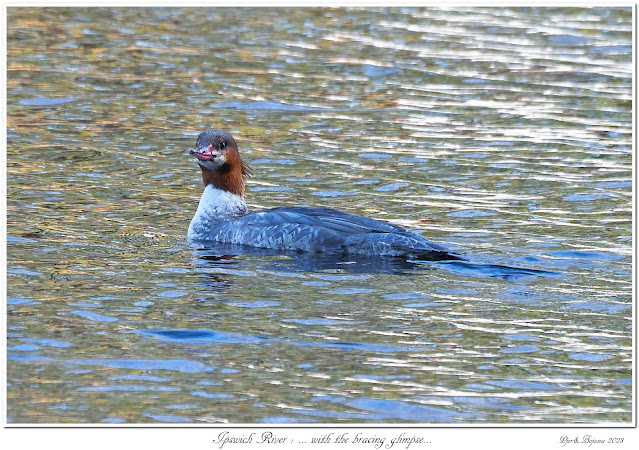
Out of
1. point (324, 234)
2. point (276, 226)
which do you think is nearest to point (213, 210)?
point (276, 226)

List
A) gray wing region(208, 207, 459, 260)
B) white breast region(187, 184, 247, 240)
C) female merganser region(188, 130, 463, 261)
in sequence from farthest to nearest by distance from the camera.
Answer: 1. white breast region(187, 184, 247, 240)
2. female merganser region(188, 130, 463, 261)
3. gray wing region(208, 207, 459, 260)

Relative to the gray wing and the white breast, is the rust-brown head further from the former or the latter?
the gray wing

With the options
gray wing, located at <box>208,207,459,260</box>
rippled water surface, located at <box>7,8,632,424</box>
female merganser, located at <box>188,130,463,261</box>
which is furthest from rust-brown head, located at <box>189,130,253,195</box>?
rippled water surface, located at <box>7,8,632,424</box>

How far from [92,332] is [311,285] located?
2.16 meters

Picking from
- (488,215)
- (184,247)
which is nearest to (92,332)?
(184,247)

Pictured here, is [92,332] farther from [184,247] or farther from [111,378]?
[184,247]

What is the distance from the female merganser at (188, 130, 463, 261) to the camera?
36.1 ft

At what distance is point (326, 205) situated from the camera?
1310 centimetres

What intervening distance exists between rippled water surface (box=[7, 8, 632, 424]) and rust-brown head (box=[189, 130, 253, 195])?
816 mm

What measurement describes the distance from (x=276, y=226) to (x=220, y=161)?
44.1 inches

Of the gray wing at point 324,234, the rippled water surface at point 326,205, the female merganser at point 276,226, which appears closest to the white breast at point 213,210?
the female merganser at point 276,226

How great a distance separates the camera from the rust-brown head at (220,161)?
39.4ft

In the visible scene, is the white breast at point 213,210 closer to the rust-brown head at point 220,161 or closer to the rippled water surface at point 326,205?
the rust-brown head at point 220,161

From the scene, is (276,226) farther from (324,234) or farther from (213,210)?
(213,210)
